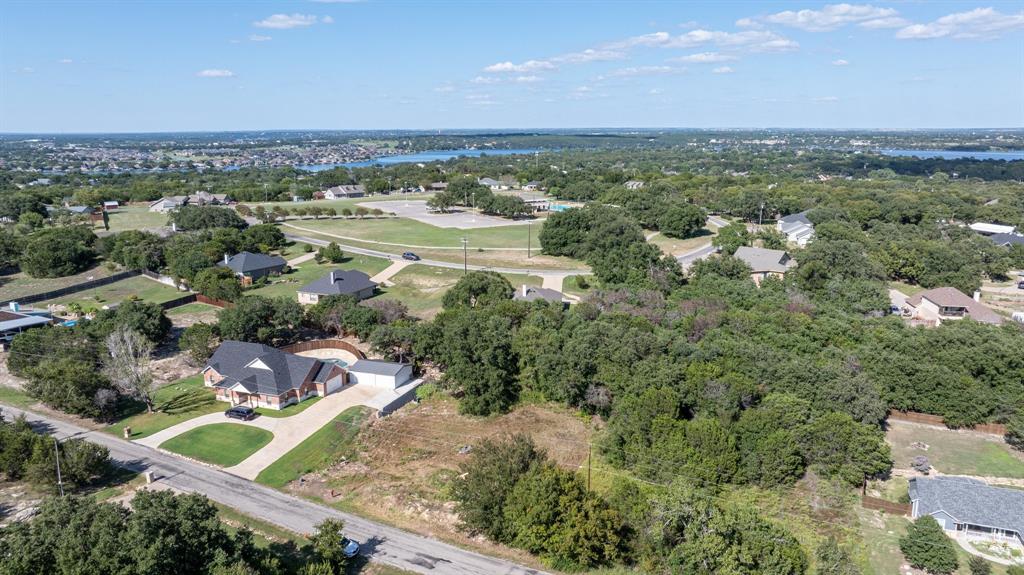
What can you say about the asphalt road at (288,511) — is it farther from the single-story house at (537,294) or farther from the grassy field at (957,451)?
the single-story house at (537,294)

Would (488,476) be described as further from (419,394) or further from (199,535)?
(419,394)

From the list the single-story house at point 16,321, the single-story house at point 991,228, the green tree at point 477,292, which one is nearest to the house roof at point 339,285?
the green tree at point 477,292

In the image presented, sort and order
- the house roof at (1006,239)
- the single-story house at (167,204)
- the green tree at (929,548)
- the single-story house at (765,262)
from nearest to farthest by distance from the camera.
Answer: the green tree at (929,548) < the single-story house at (765,262) < the house roof at (1006,239) < the single-story house at (167,204)

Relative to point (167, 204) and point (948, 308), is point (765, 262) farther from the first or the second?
point (167, 204)

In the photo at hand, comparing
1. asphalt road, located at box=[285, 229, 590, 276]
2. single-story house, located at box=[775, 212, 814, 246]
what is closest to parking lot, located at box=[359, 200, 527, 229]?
asphalt road, located at box=[285, 229, 590, 276]

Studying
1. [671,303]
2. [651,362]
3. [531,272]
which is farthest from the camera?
[531,272]

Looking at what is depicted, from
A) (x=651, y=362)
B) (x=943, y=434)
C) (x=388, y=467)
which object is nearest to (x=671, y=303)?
(x=651, y=362)

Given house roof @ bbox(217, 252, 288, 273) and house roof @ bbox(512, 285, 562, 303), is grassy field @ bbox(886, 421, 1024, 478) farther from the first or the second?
house roof @ bbox(217, 252, 288, 273)
